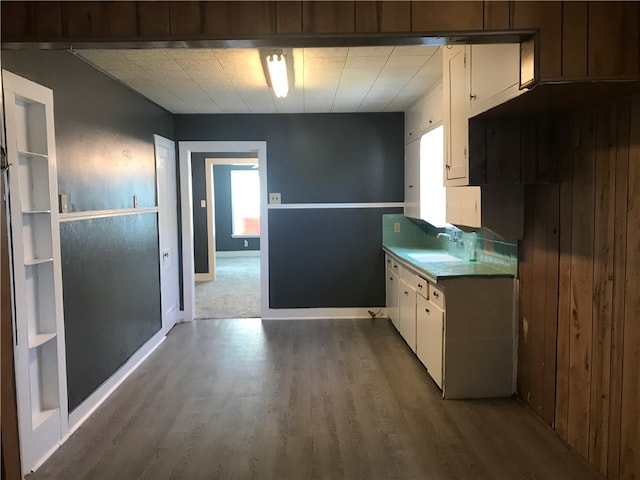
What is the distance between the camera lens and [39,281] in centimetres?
286

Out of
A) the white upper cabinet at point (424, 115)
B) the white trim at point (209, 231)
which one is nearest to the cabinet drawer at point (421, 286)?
the white upper cabinet at point (424, 115)

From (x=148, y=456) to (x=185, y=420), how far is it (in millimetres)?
453

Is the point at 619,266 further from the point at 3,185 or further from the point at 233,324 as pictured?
the point at 233,324

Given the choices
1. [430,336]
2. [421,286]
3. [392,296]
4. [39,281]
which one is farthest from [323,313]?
[39,281]

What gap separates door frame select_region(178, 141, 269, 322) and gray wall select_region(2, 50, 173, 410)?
3.22 ft

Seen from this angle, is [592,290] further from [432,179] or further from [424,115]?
[424,115]

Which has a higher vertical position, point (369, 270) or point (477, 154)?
point (477, 154)

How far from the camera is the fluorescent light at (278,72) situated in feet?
10.9

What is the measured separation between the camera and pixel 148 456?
9.09ft

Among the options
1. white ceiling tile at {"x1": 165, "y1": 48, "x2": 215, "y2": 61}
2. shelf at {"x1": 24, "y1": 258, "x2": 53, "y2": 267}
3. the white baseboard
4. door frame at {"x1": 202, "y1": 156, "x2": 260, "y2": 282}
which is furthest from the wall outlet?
the white baseboard

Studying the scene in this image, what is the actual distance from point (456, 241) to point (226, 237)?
785cm

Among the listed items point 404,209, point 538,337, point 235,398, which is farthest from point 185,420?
point 404,209

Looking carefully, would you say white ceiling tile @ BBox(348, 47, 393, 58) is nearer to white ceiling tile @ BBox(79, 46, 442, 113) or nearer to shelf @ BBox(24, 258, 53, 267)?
white ceiling tile @ BBox(79, 46, 442, 113)

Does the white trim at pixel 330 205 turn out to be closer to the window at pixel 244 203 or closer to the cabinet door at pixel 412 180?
the cabinet door at pixel 412 180
